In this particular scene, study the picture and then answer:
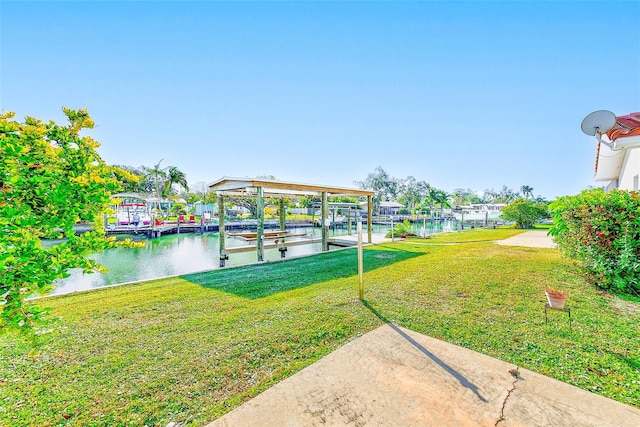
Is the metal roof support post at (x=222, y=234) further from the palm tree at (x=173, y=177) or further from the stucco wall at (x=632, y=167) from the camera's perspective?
the palm tree at (x=173, y=177)

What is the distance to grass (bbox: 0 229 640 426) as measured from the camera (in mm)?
2355

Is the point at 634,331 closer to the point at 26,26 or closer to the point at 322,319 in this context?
the point at 322,319

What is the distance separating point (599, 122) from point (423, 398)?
204 inches

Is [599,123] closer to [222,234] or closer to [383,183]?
[222,234]

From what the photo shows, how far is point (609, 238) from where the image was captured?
16.0 feet

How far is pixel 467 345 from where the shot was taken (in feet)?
10.3

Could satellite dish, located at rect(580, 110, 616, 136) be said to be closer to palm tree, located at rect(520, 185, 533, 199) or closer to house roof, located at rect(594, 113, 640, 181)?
house roof, located at rect(594, 113, 640, 181)

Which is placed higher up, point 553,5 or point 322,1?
point 322,1

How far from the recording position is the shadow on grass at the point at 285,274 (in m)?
5.89

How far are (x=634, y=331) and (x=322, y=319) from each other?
4.01m

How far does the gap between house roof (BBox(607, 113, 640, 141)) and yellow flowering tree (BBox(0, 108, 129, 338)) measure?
648 centimetres

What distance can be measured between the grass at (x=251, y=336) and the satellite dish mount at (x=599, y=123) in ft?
9.12

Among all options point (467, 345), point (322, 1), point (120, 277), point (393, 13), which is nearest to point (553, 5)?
point (393, 13)

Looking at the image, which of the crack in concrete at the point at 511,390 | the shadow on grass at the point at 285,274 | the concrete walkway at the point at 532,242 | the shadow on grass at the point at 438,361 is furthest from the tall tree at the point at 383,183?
the crack in concrete at the point at 511,390
